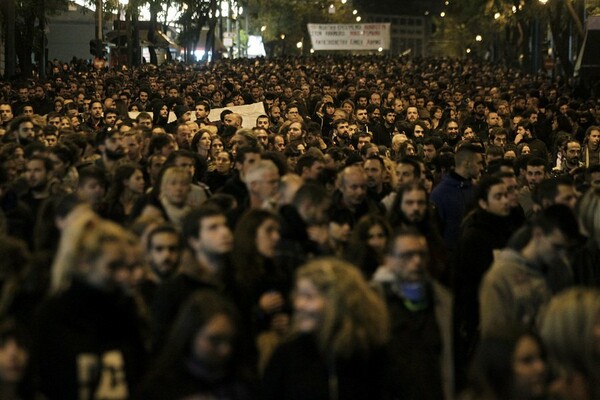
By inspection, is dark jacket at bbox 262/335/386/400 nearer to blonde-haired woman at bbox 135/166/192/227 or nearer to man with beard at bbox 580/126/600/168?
blonde-haired woman at bbox 135/166/192/227

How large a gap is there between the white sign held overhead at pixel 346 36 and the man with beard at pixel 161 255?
6661cm

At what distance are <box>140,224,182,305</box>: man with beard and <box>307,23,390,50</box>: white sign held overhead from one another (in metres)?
66.6

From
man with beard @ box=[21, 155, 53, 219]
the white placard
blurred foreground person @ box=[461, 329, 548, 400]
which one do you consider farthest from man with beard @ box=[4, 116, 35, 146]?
blurred foreground person @ box=[461, 329, 548, 400]

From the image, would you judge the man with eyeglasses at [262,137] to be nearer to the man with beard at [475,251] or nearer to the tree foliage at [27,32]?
the man with beard at [475,251]

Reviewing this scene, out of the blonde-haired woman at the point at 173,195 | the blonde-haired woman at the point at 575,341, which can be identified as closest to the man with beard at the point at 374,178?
the blonde-haired woman at the point at 173,195

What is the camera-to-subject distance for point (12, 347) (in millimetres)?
6035

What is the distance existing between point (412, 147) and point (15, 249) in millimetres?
9465

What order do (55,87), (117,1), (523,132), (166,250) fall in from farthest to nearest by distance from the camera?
(117,1), (55,87), (523,132), (166,250)

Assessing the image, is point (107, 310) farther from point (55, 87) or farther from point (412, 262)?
point (55, 87)

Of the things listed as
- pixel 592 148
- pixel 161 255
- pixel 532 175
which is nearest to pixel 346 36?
pixel 592 148

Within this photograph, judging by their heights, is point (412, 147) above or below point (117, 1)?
below

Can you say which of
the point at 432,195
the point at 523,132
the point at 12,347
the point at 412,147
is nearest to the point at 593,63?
the point at 523,132

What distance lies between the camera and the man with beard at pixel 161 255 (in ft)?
25.5

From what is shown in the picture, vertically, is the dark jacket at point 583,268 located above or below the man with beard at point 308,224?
below
